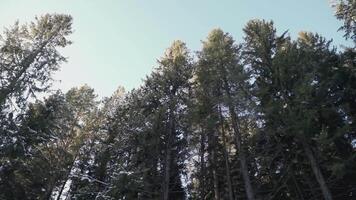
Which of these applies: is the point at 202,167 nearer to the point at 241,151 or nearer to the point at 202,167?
the point at 202,167

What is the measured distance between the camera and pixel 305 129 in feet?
50.6

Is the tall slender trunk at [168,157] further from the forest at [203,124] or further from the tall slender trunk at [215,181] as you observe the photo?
the tall slender trunk at [215,181]

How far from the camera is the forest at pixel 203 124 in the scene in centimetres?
1717

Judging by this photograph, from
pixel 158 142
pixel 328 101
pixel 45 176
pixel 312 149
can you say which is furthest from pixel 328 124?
pixel 45 176

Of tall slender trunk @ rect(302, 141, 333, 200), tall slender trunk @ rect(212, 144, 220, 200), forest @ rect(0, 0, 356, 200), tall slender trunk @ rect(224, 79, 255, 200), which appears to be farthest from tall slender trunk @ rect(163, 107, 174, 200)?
tall slender trunk @ rect(302, 141, 333, 200)

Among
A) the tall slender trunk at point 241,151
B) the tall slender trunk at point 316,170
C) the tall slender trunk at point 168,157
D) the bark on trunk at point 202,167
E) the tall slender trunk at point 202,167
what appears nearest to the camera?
the tall slender trunk at point 316,170

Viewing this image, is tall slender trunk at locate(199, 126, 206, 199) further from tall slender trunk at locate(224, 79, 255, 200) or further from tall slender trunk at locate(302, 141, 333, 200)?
tall slender trunk at locate(302, 141, 333, 200)

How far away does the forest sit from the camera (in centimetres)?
1717

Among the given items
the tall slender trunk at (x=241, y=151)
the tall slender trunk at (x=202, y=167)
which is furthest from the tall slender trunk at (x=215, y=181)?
the tall slender trunk at (x=241, y=151)

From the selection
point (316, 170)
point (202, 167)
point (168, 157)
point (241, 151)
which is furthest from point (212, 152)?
point (316, 170)

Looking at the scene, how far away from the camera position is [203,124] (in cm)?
1856

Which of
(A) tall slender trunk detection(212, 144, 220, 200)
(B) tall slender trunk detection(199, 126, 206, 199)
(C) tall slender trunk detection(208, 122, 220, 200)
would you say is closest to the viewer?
(A) tall slender trunk detection(212, 144, 220, 200)

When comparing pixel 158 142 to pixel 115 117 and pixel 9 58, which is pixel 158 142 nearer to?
pixel 115 117

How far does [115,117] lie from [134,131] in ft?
17.4
